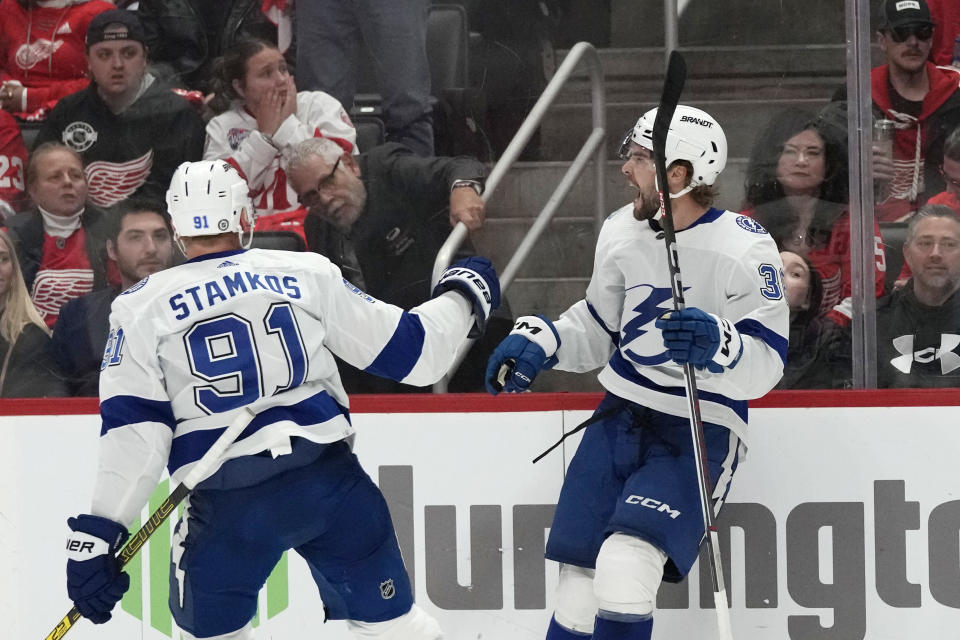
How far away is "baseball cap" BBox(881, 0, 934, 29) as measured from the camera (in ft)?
11.0

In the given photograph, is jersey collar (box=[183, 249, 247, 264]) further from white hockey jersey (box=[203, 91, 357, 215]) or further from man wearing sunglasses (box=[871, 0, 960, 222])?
man wearing sunglasses (box=[871, 0, 960, 222])

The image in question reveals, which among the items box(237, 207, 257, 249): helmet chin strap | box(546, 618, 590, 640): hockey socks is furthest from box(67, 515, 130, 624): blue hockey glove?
box(546, 618, 590, 640): hockey socks

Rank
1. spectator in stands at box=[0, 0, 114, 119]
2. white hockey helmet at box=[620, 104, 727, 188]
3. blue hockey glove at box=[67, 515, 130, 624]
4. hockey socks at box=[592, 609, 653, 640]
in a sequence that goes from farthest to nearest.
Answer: spectator in stands at box=[0, 0, 114, 119]
white hockey helmet at box=[620, 104, 727, 188]
hockey socks at box=[592, 609, 653, 640]
blue hockey glove at box=[67, 515, 130, 624]

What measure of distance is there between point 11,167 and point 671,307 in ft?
6.20

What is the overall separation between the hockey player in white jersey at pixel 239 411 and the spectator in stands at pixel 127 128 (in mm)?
921

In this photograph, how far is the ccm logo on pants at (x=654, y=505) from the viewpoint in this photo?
9.02 feet

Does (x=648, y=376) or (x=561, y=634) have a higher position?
(x=648, y=376)

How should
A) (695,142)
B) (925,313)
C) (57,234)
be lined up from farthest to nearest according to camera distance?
(57,234)
(925,313)
(695,142)

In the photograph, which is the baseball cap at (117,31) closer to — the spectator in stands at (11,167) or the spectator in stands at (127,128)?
the spectator in stands at (127,128)

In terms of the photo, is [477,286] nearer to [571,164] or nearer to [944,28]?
[571,164]

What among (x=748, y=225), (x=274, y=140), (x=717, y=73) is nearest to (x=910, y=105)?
(x=717, y=73)

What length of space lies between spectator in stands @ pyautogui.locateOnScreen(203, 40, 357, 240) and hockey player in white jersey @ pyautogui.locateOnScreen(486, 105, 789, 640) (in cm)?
90

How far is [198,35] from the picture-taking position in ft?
11.7

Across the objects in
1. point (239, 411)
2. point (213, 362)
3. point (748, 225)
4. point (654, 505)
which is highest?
point (748, 225)
